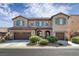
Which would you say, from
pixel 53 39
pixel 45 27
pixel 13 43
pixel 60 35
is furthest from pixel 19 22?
pixel 60 35

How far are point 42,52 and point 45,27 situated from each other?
58 centimetres

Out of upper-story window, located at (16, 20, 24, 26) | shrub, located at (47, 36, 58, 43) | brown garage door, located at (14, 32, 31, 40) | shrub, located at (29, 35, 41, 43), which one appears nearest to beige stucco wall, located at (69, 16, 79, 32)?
shrub, located at (47, 36, 58, 43)

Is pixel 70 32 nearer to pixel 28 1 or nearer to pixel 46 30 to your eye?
pixel 46 30

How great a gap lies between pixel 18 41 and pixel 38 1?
1.03 metres

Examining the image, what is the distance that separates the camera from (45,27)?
6.33 meters

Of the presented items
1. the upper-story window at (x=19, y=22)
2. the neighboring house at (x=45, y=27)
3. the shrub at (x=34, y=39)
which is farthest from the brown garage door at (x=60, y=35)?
the upper-story window at (x=19, y=22)

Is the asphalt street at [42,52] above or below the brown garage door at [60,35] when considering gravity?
below

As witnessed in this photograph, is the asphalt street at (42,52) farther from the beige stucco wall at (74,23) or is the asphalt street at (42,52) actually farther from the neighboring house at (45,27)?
the beige stucco wall at (74,23)

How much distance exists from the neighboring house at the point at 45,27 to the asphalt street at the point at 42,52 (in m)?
0.31

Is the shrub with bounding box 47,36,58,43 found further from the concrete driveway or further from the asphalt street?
the concrete driveway

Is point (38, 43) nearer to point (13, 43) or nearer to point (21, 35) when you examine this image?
point (21, 35)

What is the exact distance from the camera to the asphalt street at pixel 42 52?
6137 millimetres

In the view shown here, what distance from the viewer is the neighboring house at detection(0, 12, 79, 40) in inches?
247

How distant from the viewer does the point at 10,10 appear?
6305mm
